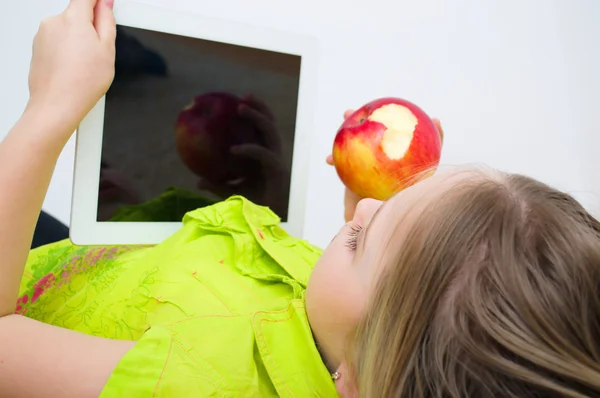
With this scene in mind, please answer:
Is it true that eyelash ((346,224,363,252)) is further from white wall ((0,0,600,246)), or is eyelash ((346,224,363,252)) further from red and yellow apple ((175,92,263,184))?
white wall ((0,0,600,246))

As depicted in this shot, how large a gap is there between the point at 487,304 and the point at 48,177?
351 millimetres

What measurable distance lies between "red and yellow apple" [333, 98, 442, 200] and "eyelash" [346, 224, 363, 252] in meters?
0.11

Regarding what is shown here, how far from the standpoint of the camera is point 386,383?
311 mm

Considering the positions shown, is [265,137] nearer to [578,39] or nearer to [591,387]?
[591,387]

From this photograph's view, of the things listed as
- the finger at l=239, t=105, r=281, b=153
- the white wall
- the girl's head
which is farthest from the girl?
the white wall

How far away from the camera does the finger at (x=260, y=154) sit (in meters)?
0.59

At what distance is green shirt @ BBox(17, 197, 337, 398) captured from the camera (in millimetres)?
365

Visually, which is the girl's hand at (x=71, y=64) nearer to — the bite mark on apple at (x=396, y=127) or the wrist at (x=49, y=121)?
the wrist at (x=49, y=121)

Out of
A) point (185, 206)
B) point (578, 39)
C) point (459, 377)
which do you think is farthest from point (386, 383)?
point (578, 39)

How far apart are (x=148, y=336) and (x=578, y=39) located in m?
1.12

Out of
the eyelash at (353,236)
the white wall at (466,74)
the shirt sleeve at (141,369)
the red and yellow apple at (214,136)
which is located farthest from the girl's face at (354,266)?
the white wall at (466,74)

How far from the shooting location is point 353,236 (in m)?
0.41

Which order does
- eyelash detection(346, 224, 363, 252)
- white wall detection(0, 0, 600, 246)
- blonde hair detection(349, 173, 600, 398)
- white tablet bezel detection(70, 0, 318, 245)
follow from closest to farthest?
1. blonde hair detection(349, 173, 600, 398)
2. eyelash detection(346, 224, 363, 252)
3. white tablet bezel detection(70, 0, 318, 245)
4. white wall detection(0, 0, 600, 246)

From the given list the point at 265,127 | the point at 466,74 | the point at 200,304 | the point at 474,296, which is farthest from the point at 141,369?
the point at 466,74
